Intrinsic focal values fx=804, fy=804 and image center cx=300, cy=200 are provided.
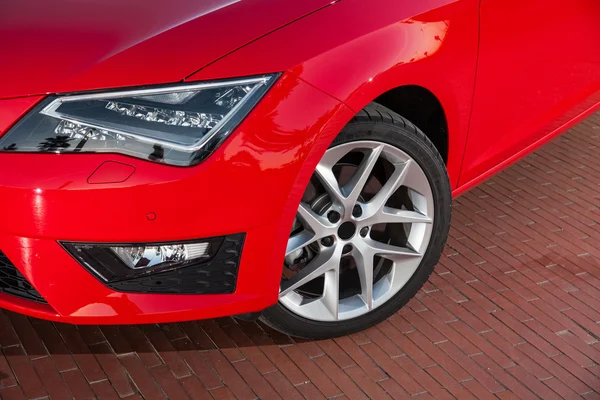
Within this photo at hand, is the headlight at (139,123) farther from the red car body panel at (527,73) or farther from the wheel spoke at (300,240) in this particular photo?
the red car body panel at (527,73)

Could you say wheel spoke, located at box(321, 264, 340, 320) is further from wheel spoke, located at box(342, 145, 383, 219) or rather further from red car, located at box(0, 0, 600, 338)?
wheel spoke, located at box(342, 145, 383, 219)

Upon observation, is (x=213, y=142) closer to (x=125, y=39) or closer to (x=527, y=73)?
(x=125, y=39)

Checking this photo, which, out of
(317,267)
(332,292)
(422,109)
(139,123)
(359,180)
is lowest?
(332,292)

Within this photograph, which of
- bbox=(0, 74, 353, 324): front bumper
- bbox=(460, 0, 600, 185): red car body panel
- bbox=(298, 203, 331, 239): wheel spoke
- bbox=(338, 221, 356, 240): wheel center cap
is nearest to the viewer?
bbox=(0, 74, 353, 324): front bumper

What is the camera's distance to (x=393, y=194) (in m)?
2.92

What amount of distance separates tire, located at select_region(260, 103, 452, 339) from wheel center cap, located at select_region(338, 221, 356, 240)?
0.20 m

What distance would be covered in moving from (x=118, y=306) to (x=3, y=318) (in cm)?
81

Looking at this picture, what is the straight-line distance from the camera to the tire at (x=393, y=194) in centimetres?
253

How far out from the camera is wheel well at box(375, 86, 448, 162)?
2734 mm

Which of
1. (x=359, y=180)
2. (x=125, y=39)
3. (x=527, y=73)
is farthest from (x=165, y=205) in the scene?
(x=527, y=73)

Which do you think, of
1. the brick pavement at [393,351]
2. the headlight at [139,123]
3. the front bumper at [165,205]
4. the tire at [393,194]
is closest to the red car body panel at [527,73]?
the tire at [393,194]

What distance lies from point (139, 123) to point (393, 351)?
1275 millimetres

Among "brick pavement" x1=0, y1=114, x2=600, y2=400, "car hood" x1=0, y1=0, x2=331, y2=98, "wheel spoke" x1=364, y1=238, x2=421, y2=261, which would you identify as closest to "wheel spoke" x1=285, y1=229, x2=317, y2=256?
"wheel spoke" x1=364, y1=238, x2=421, y2=261

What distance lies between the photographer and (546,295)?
127 inches
